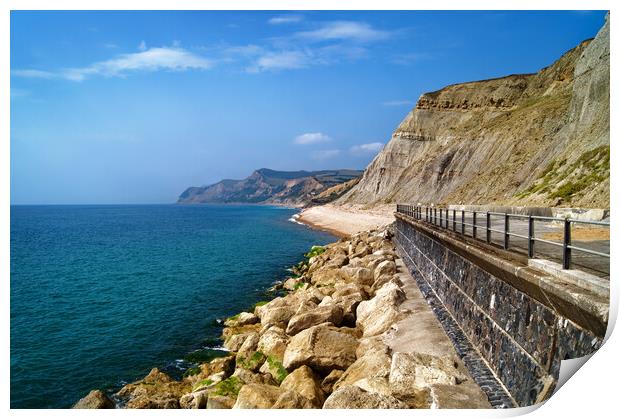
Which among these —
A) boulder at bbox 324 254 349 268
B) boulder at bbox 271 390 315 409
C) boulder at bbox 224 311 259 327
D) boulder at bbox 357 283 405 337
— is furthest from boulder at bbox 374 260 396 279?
boulder at bbox 271 390 315 409

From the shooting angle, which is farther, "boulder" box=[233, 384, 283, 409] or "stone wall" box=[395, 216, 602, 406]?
"boulder" box=[233, 384, 283, 409]

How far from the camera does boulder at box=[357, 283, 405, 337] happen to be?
14094 millimetres

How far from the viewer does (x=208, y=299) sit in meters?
27.0

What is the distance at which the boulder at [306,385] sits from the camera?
1031 cm

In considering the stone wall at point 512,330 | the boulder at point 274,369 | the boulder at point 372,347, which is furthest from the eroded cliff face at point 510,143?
the boulder at point 274,369

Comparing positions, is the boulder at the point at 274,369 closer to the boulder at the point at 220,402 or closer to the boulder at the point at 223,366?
the boulder at the point at 223,366

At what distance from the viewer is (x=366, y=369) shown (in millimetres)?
10938

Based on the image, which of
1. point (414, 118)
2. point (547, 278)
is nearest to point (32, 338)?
point (547, 278)

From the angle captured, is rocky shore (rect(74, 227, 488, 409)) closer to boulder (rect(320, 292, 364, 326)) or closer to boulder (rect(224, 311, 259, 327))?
boulder (rect(320, 292, 364, 326))

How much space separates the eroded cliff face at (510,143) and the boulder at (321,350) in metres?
17.4

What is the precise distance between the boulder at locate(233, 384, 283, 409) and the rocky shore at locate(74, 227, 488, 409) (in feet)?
0.07

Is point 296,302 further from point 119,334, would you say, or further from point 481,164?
point 481,164
